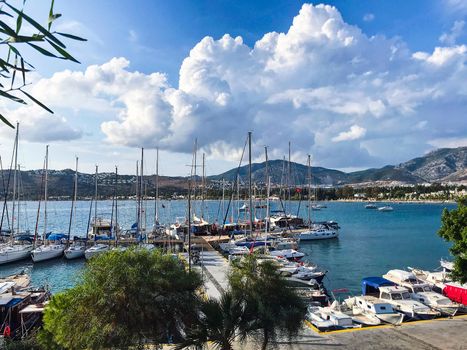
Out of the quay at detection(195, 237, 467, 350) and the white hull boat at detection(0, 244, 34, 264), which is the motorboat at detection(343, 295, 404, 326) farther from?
the white hull boat at detection(0, 244, 34, 264)

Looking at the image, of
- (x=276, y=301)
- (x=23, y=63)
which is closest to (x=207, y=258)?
(x=276, y=301)

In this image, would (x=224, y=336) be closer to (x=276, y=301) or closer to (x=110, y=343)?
(x=276, y=301)

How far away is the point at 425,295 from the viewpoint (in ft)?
84.0

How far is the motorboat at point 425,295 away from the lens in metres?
23.6

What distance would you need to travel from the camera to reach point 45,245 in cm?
5341

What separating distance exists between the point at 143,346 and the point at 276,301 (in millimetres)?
4869

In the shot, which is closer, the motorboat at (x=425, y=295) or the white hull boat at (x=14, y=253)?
the motorboat at (x=425, y=295)

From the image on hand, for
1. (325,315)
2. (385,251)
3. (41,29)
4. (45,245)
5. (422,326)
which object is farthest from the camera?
(385,251)

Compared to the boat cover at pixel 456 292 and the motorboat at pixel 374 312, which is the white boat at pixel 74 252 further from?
the boat cover at pixel 456 292

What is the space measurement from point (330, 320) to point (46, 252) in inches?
1656

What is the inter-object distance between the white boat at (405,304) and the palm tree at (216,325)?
14.7 m

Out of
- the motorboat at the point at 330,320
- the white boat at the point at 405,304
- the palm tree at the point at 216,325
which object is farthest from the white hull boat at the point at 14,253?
the white boat at the point at 405,304

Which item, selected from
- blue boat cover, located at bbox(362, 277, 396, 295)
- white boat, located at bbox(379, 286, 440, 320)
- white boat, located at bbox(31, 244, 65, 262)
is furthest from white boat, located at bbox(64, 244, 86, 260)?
white boat, located at bbox(379, 286, 440, 320)

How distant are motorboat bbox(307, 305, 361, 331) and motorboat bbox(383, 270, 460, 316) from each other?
21.4ft
